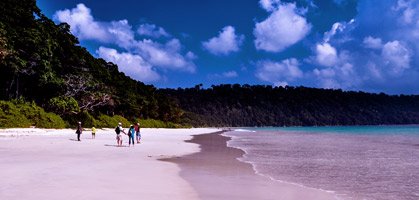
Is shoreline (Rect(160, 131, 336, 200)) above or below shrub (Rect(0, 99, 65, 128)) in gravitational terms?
below

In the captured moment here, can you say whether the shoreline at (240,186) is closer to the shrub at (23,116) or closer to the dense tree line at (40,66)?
the shrub at (23,116)

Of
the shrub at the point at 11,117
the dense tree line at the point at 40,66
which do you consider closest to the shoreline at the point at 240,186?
the shrub at the point at 11,117

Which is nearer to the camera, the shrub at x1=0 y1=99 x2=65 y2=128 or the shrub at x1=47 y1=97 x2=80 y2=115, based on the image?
the shrub at x1=0 y1=99 x2=65 y2=128

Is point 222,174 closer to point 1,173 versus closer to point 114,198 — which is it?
point 114,198

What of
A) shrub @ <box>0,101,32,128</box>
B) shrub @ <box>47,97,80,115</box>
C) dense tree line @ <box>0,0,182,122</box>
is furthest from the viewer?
shrub @ <box>47,97,80,115</box>

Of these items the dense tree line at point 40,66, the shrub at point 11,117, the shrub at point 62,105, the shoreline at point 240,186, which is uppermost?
the dense tree line at point 40,66

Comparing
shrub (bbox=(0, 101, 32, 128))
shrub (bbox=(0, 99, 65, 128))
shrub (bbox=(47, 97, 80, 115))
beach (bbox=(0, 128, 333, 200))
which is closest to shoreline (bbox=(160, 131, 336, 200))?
beach (bbox=(0, 128, 333, 200))

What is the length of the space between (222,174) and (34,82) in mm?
45008

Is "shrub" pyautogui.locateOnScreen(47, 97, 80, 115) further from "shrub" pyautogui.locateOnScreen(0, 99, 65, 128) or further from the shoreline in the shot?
the shoreline

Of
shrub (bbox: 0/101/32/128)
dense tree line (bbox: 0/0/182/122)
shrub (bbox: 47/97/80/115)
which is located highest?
dense tree line (bbox: 0/0/182/122)

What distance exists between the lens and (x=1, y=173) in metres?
10.7

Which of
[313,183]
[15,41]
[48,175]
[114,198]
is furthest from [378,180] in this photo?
[15,41]

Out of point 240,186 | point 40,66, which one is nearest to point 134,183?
point 240,186

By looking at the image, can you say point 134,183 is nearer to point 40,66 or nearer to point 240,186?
point 240,186
